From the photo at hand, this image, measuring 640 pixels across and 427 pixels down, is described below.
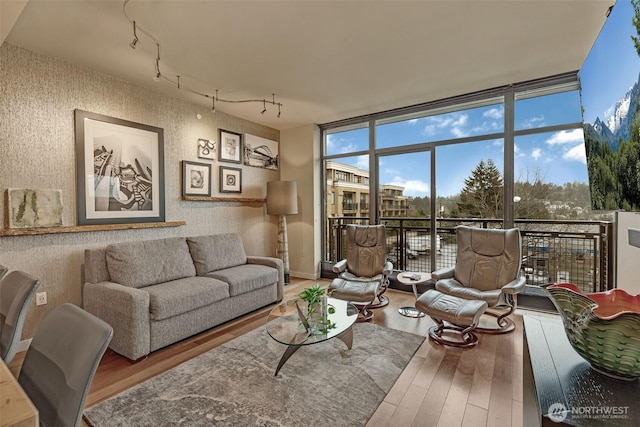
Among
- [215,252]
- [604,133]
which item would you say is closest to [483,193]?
[604,133]

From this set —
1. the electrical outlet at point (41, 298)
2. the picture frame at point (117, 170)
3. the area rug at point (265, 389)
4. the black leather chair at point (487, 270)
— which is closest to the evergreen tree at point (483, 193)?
the black leather chair at point (487, 270)

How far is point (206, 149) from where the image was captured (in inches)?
161

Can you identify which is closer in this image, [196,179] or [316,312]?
[316,312]

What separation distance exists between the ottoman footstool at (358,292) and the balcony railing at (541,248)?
1405 mm

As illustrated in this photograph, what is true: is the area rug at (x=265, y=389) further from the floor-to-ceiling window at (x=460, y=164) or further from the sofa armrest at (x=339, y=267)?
the floor-to-ceiling window at (x=460, y=164)

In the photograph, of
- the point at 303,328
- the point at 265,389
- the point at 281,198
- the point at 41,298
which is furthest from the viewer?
the point at 281,198

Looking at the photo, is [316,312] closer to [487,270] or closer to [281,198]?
[487,270]

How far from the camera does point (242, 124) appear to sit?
463 cm

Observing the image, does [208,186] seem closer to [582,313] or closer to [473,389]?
[473,389]

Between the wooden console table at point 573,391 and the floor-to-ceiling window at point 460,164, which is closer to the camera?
the wooden console table at point 573,391

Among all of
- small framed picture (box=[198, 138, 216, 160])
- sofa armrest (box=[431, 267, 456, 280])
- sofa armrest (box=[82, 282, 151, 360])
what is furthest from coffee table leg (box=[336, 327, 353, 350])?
small framed picture (box=[198, 138, 216, 160])

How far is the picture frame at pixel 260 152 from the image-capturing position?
15.4ft

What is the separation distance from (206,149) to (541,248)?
14.6ft

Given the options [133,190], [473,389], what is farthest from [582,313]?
[133,190]
